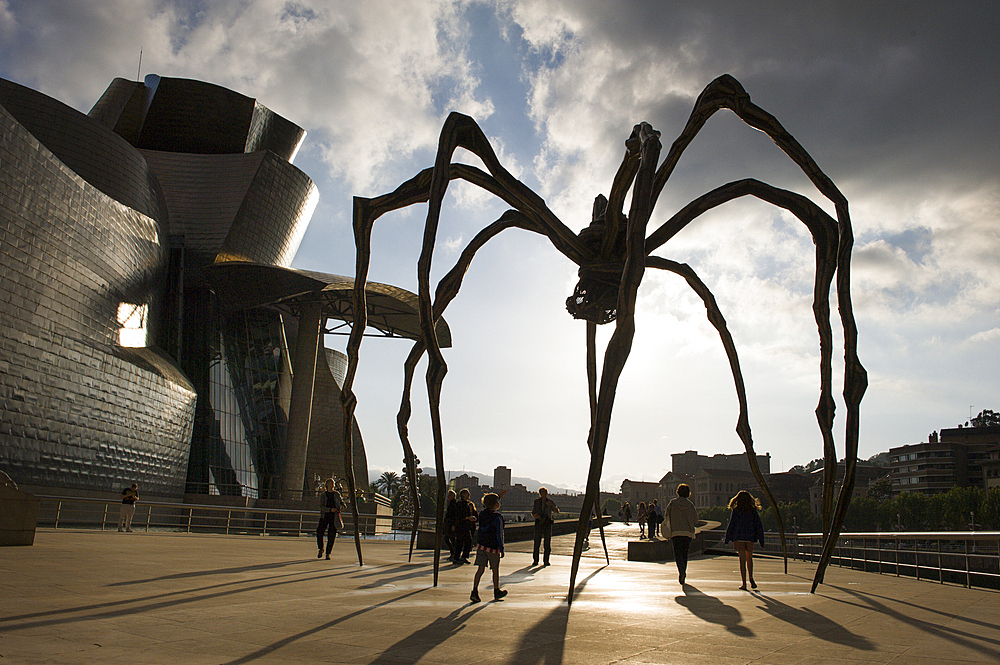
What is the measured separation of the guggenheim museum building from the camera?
74.6 feet

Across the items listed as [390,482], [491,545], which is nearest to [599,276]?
[491,545]

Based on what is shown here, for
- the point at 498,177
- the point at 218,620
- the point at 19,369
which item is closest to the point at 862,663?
the point at 218,620

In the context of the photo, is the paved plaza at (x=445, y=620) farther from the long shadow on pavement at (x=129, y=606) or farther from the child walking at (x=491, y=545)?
the child walking at (x=491, y=545)

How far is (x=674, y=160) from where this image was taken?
677cm

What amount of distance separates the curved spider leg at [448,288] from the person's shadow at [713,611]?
10.2 ft

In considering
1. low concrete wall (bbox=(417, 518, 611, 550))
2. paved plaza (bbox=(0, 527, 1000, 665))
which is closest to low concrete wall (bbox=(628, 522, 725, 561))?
low concrete wall (bbox=(417, 518, 611, 550))

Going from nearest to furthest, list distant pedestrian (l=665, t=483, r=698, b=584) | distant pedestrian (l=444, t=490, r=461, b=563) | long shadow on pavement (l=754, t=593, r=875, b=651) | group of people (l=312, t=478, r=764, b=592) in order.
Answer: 1. long shadow on pavement (l=754, t=593, r=875, b=651)
2. group of people (l=312, t=478, r=764, b=592)
3. distant pedestrian (l=665, t=483, r=698, b=584)
4. distant pedestrian (l=444, t=490, r=461, b=563)

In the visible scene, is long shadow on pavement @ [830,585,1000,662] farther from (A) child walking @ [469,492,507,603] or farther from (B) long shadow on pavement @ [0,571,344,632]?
(B) long shadow on pavement @ [0,571,344,632]

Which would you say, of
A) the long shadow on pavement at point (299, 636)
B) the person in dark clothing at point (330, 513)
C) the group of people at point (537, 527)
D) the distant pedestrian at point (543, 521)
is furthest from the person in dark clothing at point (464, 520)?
the long shadow on pavement at point (299, 636)

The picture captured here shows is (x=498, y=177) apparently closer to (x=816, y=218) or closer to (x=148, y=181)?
(x=816, y=218)

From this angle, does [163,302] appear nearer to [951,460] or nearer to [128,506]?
[128,506]

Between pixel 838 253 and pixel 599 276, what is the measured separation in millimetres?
2428

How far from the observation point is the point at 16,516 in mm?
10219

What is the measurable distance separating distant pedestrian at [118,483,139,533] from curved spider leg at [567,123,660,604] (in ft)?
49.6
